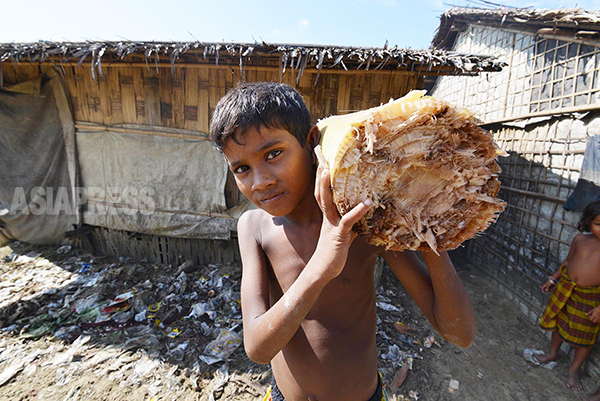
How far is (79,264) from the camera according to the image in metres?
5.09

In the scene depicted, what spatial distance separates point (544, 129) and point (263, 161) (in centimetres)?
546

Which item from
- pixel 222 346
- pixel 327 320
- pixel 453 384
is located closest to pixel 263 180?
pixel 327 320

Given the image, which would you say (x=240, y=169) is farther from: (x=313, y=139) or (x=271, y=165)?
(x=313, y=139)

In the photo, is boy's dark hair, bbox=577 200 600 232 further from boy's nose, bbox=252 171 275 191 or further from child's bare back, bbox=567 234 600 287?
boy's nose, bbox=252 171 275 191

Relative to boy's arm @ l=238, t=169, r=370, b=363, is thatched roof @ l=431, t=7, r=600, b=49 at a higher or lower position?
higher

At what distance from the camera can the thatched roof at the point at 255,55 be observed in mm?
3400

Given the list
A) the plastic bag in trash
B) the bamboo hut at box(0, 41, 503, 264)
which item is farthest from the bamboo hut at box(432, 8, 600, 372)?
the plastic bag in trash

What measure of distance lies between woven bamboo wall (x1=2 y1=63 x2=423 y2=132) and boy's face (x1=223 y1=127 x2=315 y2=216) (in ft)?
10.6

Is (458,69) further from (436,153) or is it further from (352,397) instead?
(352,397)

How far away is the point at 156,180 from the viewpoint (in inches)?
190

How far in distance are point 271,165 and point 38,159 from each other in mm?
6386

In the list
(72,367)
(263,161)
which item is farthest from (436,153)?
(72,367)

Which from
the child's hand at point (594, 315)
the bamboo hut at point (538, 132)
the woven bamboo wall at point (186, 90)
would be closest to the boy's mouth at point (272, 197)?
the bamboo hut at point (538, 132)

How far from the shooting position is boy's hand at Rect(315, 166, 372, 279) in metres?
0.77
